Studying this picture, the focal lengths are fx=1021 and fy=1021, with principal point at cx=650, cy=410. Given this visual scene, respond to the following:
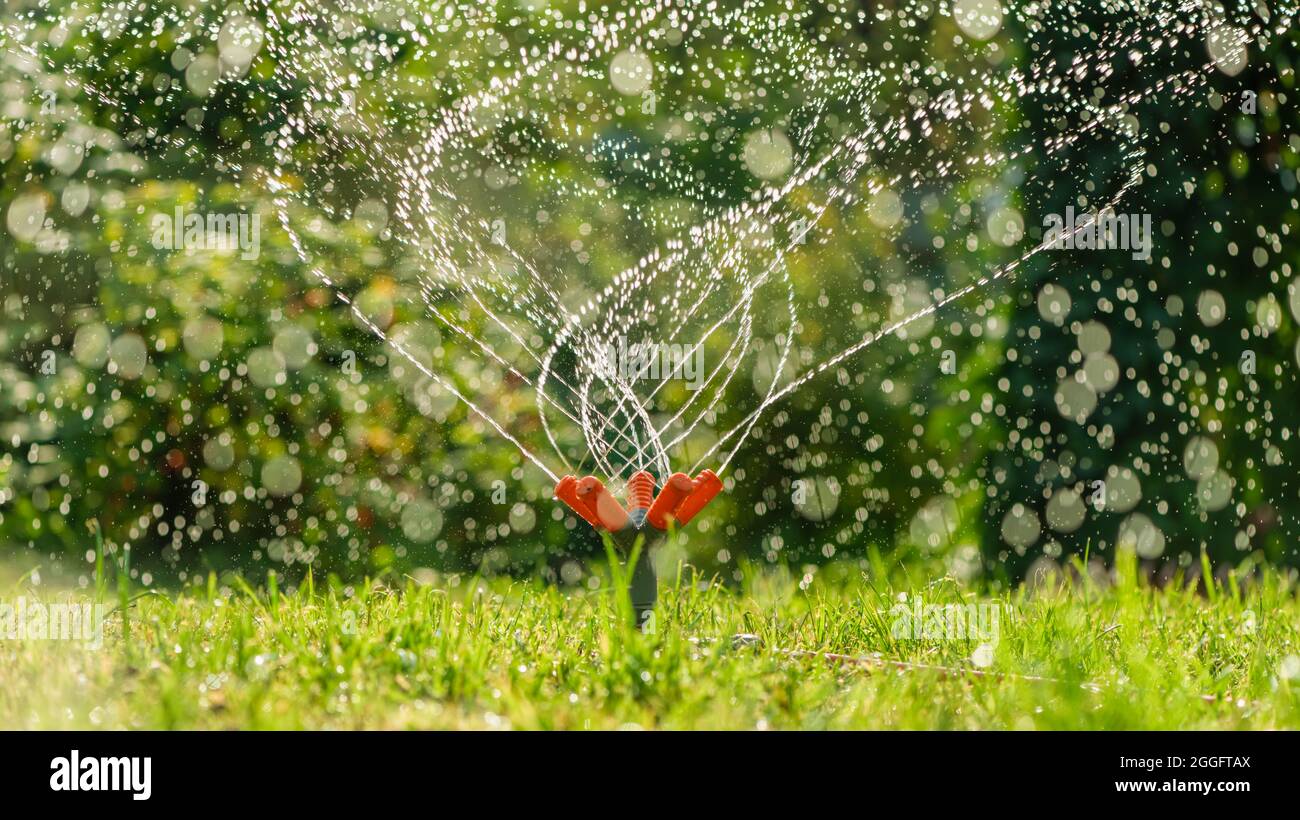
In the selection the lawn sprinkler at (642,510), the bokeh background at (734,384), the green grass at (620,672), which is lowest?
the green grass at (620,672)

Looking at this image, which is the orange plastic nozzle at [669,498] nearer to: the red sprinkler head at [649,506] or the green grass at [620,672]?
the red sprinkler head at [649,506]

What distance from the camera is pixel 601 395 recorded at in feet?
12.4

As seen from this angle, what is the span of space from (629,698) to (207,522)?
10.1ft

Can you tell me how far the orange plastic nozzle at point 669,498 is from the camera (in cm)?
184

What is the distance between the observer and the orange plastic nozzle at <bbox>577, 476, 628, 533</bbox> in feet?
5.99

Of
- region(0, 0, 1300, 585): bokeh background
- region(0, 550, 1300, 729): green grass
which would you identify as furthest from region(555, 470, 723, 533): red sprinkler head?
region(0, 0, 1300, 585): bokeh background

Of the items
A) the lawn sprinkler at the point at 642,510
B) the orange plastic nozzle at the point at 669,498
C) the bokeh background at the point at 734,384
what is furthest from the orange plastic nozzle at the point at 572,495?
the bokeh background at the point at 734,384

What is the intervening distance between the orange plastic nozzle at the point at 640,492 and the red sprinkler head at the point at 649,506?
0.05 ft

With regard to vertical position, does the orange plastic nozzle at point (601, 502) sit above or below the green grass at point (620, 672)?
above

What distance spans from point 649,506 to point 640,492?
0.04 meters

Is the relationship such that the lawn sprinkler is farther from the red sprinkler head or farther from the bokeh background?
Result: the bokeh background

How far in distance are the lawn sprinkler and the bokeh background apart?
5.90 feet
